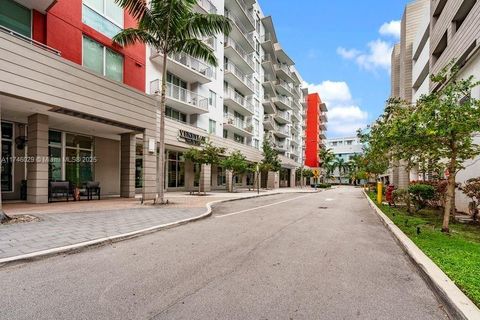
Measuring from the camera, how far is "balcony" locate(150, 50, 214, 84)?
73.7 feet

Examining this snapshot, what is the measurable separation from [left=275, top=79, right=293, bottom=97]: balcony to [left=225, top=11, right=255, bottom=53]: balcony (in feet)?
48.9

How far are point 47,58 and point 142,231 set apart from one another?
8421 millimetres

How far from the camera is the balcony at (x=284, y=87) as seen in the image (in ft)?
179

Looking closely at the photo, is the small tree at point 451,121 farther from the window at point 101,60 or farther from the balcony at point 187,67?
the balcony at point 187,67

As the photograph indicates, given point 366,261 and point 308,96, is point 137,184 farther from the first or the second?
point 308,96

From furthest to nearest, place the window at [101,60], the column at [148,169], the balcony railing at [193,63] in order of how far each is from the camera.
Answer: the balcony railing at [193,63] → the column at [148,169] → the window at [101,60]

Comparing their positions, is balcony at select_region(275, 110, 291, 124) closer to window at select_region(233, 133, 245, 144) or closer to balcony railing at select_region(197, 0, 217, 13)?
window at select_region(233, 133, 245, 144)

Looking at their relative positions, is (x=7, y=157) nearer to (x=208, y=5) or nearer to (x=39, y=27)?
(x=39, y=27)

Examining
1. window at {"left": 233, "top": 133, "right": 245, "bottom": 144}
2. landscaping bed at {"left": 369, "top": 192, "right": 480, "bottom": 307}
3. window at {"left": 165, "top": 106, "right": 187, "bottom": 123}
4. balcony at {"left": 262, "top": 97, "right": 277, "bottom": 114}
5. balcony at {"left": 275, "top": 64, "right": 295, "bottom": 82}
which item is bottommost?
landscaping bed at {"left": 369, "top": 192, "right": 480, "bottom": 307}

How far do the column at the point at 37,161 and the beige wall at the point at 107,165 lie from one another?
5.86 m

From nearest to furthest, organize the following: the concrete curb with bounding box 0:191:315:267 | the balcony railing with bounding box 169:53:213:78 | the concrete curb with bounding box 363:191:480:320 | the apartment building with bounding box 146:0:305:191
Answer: the concrete curb with bounding box 363:191:480:320, the concrete curb with bounding box 0:191:315:267, the balcony railing with bounding box 169:53:213:78, the apartment building with bounding box 146:0:305:191

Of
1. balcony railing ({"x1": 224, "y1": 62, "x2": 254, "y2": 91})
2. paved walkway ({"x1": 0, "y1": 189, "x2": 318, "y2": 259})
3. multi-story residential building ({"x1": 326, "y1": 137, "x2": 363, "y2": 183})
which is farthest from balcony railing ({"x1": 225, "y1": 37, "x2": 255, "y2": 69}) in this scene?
multi-story residential building ({"x1": 326, "y1": 137, "x2": 363, "y2": 183})

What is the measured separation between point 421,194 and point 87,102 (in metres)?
16.0

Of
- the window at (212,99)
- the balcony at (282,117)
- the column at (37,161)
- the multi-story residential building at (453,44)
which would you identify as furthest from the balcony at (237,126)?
the column at (37,161)
